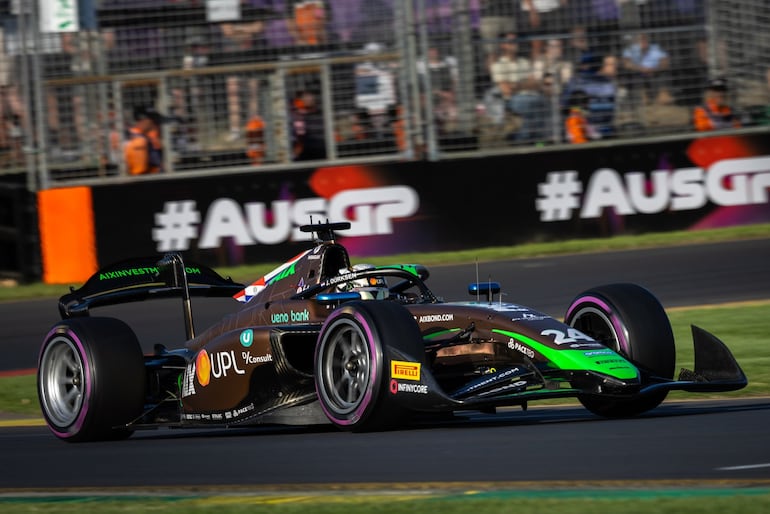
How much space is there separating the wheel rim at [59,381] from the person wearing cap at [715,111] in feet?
37.5

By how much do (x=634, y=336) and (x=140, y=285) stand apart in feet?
11.5

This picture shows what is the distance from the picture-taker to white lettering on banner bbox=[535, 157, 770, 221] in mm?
17578

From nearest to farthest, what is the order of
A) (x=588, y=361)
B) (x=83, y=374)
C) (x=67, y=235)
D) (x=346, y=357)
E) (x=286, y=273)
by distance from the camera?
(x=588, y=361) < (x=346, y=357) < (x=83, y=374) < (x=286, y=273) < (x=67, y=235)

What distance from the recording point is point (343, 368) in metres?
7.31

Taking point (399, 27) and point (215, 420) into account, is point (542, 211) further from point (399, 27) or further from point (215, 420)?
point (215, 420)

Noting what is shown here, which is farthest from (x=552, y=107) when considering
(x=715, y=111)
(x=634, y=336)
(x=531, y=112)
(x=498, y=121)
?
(x=634, y=336)

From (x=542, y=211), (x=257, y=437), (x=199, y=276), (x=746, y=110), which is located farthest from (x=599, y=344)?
(x=746, y=110)

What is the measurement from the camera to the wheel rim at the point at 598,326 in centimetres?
768

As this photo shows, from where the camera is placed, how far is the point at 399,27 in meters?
17.7

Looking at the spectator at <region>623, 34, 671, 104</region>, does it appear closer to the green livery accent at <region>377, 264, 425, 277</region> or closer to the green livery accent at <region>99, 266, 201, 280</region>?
the green livery accent at <region>99, 266, 201, 280</region>

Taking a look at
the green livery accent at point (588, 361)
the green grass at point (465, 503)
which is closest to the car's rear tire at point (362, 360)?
the green livery accent at point (588, 361)

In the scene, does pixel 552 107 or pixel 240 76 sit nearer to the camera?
pixel 240 76

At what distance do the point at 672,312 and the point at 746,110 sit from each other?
5.61m

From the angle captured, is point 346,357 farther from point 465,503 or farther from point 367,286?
point 465,503
